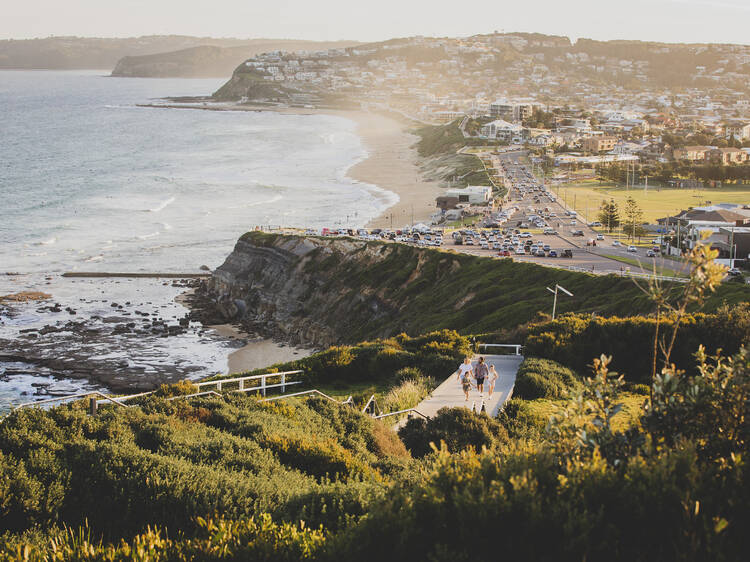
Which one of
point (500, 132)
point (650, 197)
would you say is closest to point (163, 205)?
point (650, 197)

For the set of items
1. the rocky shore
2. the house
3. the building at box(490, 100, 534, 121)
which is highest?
the building at box(490, 100, 534, 121)

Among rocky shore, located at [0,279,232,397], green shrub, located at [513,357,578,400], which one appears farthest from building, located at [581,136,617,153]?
green shrub, located at [513,357,578,400]

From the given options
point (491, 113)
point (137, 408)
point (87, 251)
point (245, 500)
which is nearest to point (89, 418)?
point (137, 408)

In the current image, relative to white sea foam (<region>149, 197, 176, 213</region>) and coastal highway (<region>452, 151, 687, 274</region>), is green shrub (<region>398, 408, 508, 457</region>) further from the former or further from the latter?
white sea foam (<region>149, 197, 176, 213</region>)

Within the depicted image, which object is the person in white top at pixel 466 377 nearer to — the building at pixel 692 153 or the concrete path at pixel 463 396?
the concrete path at pixel 463 396

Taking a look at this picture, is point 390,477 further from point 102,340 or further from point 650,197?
point 650,197

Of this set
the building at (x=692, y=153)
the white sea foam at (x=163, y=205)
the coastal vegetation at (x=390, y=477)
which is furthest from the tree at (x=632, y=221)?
the coastal vegetation at (x=390, y=477)
